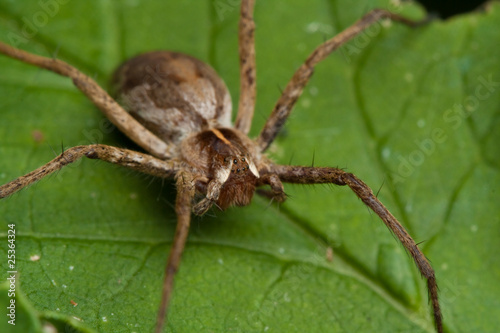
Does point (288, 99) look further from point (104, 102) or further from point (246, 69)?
point (104, 102)

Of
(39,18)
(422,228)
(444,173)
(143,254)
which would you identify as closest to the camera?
(143,254)

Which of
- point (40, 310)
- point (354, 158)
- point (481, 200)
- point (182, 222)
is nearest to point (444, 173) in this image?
point (481, 200)

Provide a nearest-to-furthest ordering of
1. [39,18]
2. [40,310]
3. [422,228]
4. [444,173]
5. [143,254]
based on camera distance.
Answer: [40,310] < [143,254] < [422,228] < [444,173] < [39,18]

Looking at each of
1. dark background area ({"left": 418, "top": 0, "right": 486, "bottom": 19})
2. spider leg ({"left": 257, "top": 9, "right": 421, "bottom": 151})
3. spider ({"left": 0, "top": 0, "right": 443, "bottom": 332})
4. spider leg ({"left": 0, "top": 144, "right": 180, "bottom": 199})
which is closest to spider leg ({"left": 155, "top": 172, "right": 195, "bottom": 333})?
spider ({"left": 0, "top": 0, "right": 443, "bottom": 332})

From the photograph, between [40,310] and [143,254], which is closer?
[40,310]

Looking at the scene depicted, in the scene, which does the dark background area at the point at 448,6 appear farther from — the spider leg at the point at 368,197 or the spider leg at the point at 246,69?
the spider leg at the point at 368,197

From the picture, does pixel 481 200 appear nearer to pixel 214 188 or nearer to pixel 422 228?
pixel 422 228

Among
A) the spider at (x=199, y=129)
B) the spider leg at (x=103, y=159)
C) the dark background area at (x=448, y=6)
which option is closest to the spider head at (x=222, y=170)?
the spider at (x=199, y=129)

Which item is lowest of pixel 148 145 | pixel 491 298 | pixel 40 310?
pixel 491 298
